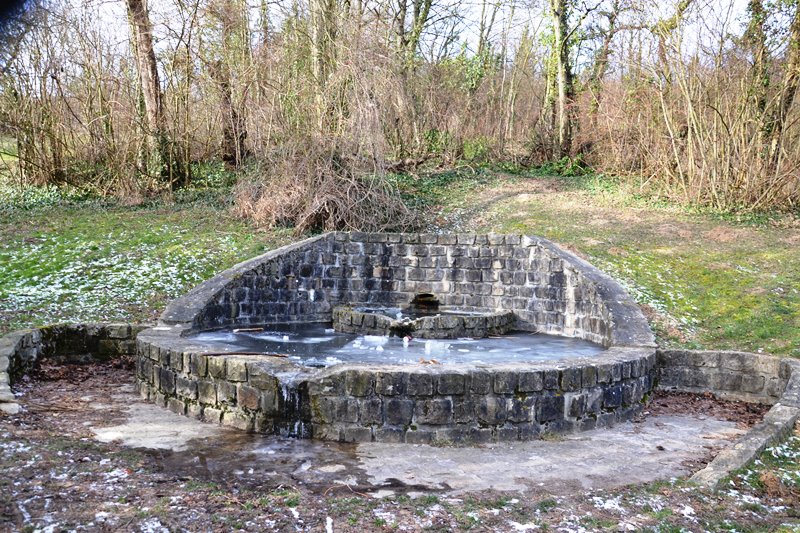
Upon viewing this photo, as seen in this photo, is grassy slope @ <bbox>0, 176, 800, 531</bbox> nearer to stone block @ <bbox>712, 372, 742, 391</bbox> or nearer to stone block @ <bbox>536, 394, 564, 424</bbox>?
stone block @ <bbox>712, 372, 742, 391</bbox>

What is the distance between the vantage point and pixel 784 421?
6.44m

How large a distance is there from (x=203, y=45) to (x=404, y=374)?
41.5ft

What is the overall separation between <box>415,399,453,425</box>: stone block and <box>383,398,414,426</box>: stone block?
2.8 inches

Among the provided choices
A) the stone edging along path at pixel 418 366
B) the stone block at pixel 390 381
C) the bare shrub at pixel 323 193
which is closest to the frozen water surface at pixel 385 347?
the stone edging along path at pixel 418 366

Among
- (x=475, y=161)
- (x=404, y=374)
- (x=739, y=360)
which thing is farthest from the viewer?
(x=475, y=161)

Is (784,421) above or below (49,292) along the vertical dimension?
below

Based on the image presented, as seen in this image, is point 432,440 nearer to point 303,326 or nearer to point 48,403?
point 48,403

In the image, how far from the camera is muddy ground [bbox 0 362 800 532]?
4398 mm

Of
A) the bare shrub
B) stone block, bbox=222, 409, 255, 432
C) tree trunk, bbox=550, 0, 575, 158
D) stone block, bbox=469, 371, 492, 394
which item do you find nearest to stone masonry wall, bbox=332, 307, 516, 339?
the bare shrub

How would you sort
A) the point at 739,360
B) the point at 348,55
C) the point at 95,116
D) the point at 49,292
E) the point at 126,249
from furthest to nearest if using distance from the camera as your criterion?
the point at 95,116, the point at 348,55, the point at 126,249, the point at 49,292, the point at 739,360

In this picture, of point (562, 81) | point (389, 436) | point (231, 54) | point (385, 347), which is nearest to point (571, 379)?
point (389, 436)

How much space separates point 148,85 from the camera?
646 inches

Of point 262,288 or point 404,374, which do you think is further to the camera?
point 262,288

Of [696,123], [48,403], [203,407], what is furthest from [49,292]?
[696,123]
